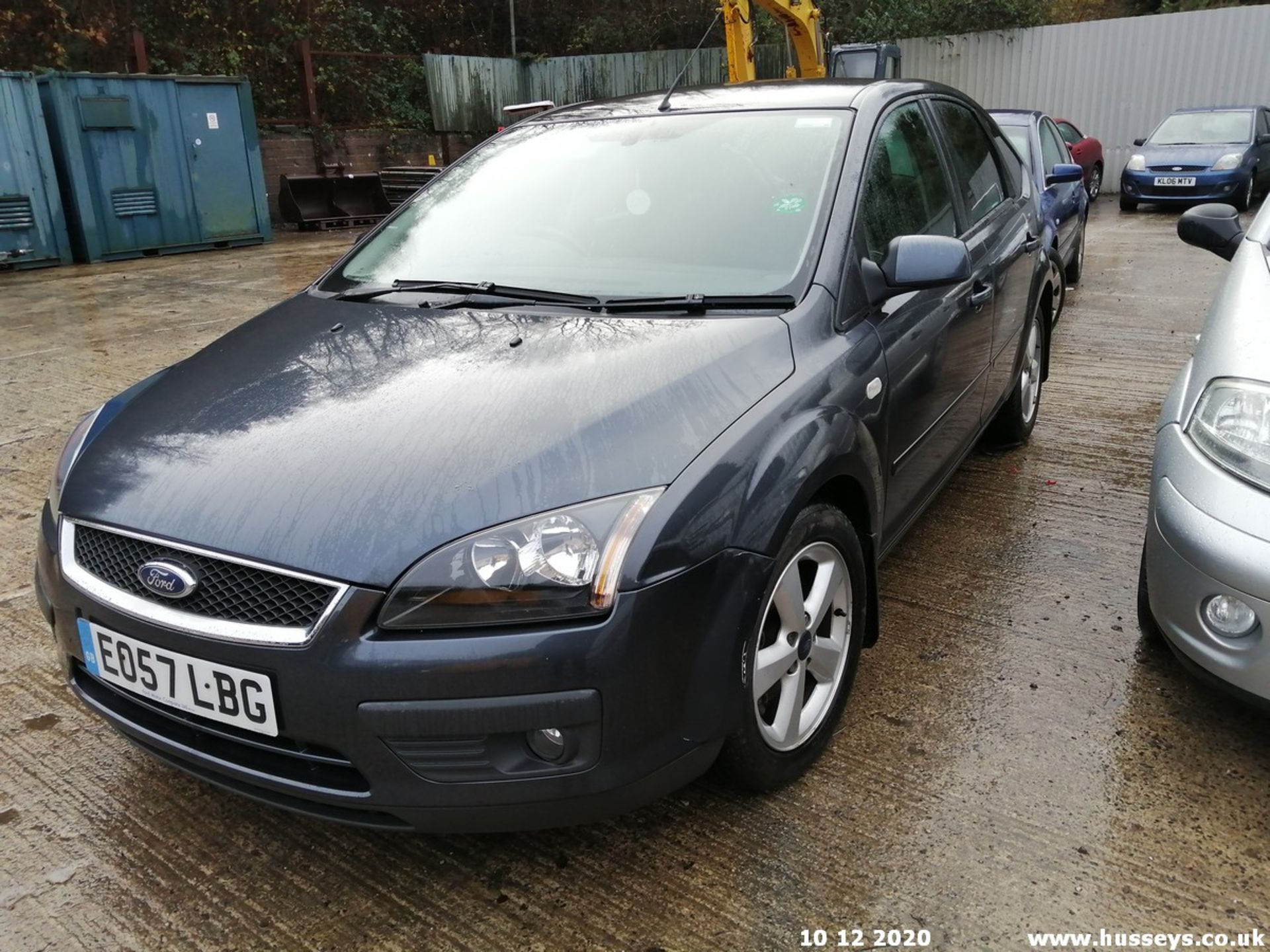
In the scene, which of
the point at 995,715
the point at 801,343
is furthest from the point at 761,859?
the point at 801,343

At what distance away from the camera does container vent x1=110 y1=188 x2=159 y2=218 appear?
39.3ft

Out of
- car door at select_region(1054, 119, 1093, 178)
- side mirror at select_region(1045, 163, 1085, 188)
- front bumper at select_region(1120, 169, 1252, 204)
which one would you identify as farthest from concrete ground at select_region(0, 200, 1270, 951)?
front bumper at select_region(1120, 169, 1252, 204)

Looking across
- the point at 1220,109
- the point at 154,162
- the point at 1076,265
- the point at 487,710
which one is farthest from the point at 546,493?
the point at 1220,109

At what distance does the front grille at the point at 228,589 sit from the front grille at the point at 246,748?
223 mm

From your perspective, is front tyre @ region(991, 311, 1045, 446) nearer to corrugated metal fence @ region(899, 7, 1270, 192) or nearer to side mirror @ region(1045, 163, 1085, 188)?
side mirror @ region(1045, 163, 1085, 188)

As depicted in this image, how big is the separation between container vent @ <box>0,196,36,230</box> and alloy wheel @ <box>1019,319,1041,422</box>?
1112 centimetres

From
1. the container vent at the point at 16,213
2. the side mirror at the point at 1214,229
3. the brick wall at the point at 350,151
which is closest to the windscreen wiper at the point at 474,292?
the side mirror at the point at 1214,229

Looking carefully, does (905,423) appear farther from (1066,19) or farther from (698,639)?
(1066,19)

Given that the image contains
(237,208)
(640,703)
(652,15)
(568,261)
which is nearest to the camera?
(640,703)

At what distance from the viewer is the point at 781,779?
224 cm

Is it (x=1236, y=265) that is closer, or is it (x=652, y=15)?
(x=1236, y=265)

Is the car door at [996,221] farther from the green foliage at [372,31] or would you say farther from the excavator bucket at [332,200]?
the green foliage at [372,31]

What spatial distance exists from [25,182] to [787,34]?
8.93m

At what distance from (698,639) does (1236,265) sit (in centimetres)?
211
